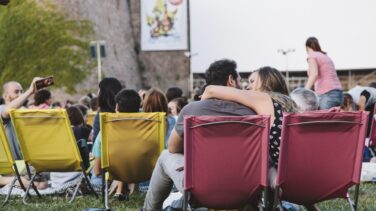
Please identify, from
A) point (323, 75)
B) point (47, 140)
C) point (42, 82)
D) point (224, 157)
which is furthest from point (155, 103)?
point (224, 157)

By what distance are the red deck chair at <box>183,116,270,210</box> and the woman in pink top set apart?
12.6 ft

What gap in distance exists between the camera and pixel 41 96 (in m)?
8.30

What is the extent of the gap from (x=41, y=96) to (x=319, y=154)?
4.80 meters

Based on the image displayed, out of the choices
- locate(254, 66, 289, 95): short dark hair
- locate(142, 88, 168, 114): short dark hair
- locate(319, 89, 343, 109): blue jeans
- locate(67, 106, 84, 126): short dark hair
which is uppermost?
locate(254, 66, 289, 95): short dark hair

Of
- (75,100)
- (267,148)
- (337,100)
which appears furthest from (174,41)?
(267,148)

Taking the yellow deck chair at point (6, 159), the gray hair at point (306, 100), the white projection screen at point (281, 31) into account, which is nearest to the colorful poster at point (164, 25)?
the white projection screen at point (281, 31)

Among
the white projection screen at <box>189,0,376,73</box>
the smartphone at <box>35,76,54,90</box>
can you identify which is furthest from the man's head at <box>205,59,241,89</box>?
the white projection screen at <box>189,0,376,73</box>

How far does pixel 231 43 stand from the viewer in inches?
1599

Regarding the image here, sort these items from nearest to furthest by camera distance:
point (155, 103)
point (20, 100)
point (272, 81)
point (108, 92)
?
point (272, 81)
point (20, 100)
point (155, 103)
point (108, 92)

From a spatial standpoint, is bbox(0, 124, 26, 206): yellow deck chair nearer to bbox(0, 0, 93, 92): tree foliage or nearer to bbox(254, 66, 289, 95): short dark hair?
bbox(254, 66, 289, 95): short dark hair

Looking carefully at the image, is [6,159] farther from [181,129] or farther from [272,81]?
[272,81]

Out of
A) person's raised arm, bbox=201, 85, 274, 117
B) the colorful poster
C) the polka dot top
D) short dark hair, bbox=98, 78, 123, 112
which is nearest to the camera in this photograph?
person's raised arm, bbox=201, 85, 274, 117

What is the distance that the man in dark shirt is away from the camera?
4523 mm

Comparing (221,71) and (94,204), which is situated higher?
(221,71)
